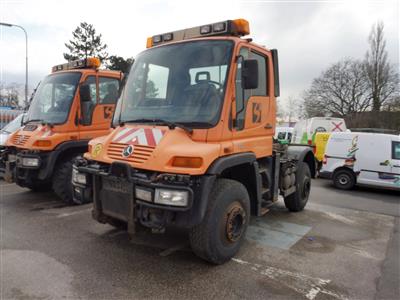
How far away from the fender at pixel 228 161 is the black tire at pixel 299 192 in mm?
2462

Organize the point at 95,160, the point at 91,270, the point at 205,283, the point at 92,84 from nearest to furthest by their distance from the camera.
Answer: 1. the point at 205,283
2. the point at 91,270
3. the point at 95,160
4. the point at 92,84

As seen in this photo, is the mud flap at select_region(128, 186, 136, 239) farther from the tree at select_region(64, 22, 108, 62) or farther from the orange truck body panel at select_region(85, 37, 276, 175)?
the tree at select_region(64, 22, 108, 62)

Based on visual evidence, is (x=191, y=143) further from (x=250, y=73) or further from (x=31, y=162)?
(x=31, y=162)

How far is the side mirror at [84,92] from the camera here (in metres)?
6.34

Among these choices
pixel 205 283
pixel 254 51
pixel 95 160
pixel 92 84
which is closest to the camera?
pixel 205 283

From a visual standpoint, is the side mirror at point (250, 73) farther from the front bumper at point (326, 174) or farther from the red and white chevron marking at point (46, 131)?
the front bumper at point (326, 174)

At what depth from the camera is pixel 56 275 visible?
11.8 feet

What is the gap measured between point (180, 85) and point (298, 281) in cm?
273

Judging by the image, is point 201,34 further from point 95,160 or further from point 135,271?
point 135,271

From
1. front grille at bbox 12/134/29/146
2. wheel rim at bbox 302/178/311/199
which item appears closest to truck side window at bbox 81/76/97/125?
front grille at bbox 12/134/29/146

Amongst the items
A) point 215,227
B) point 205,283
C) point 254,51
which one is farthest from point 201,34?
point 205,283

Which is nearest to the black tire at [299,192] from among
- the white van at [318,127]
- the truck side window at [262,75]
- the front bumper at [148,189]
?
the truck side window at [262,75]

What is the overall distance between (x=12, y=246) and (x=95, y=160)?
180cm

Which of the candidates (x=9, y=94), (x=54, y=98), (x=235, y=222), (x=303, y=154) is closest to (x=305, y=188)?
(x=303, y=154)
